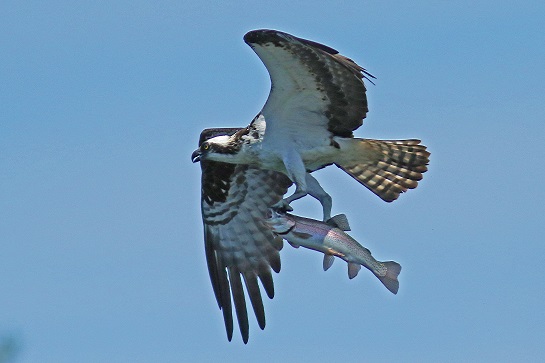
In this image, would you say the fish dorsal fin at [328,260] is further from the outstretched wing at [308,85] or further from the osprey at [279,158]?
the outstretched wing at [308,85]

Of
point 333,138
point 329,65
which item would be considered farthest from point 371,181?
point 329,65

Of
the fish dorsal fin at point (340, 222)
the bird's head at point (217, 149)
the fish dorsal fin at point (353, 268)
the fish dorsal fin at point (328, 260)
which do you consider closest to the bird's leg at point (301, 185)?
the bird's head at point (217, 149)

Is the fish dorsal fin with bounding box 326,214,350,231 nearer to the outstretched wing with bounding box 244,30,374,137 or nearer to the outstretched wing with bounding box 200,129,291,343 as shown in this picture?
the outstretched wing with bounding box 244,30,374,137

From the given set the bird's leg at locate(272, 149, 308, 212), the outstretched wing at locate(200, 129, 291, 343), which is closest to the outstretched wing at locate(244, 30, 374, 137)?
the bird's leg at locate(272, 149, 308, 212)

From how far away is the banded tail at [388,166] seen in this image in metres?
16.6

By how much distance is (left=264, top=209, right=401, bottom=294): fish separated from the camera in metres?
13.7

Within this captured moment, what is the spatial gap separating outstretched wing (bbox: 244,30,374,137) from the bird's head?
455 millimetres

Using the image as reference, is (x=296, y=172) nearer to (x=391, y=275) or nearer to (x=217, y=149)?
(x=217, y=149)

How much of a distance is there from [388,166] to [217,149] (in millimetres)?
1909

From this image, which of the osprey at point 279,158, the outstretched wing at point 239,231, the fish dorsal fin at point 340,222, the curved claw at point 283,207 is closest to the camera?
the fish dorsal fin at point 340,222

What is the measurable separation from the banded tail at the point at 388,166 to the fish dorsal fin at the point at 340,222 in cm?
208

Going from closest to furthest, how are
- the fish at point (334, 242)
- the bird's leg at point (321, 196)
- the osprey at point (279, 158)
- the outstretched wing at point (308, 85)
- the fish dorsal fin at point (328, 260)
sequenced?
the fish at point (334, 242) → the fish dorsal fin at point (328, 260) → the outstretched wing at point (308, 85) → the osprey at point (279, 158) → the bird's leg at point (321, 196)

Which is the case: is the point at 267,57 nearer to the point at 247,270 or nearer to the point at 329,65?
the point at 329,65

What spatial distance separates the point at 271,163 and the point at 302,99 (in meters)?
0.84
